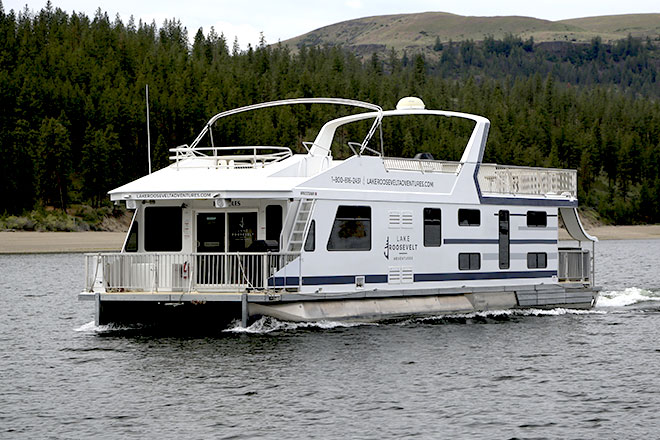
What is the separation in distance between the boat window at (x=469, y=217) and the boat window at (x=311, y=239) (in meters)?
4.85

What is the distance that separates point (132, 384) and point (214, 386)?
160cm

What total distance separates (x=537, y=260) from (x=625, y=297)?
862cm

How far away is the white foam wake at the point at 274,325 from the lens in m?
22.1

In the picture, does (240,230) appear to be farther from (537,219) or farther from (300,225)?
(537,219)

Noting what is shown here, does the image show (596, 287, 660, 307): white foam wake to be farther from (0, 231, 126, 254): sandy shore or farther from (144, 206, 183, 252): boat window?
(0, 231, 126, 254): sandy shore

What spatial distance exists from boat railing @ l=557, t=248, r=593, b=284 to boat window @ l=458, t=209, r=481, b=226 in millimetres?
3824

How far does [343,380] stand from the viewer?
18438mm

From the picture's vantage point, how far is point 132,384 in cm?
1811

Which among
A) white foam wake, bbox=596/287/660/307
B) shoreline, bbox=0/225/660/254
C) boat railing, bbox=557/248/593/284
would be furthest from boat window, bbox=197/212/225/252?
shoreline, bbox=0/225/660/254

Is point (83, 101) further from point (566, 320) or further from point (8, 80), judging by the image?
point (566, 320)

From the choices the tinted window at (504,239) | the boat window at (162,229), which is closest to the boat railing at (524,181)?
the tinted window at (504,239)

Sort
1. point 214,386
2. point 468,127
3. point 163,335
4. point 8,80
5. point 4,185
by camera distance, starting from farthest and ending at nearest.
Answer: point 468,127
point 8,80
point 4,185
point 163,335
point 214,386

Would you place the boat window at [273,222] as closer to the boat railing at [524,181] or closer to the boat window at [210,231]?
the boat window at [210,231]

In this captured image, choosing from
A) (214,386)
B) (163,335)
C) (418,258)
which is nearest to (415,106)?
(418,258)
